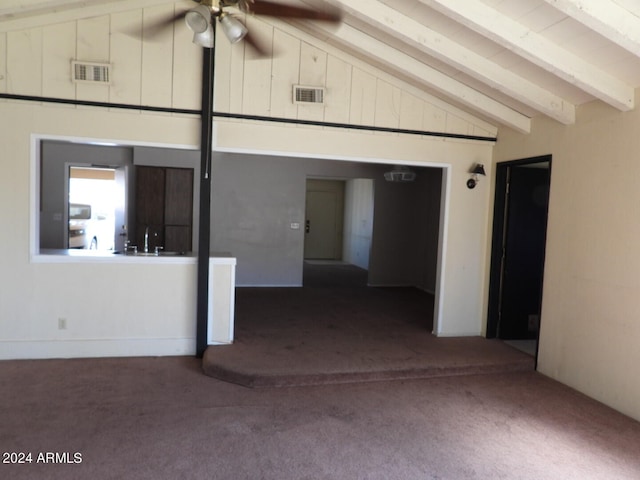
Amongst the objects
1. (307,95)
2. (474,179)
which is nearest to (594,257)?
(474,179)

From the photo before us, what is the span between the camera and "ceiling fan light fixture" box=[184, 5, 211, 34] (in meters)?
2.73

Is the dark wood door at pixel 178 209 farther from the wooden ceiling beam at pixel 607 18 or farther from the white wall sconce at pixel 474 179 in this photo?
the wooden ceiling beam at pixel 607 18

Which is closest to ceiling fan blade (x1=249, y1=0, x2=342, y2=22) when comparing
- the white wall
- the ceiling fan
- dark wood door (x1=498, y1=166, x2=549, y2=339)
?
the ceiling fan

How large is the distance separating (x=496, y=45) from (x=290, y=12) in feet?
5.97

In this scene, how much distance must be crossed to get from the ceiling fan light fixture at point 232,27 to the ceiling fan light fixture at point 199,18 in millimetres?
95

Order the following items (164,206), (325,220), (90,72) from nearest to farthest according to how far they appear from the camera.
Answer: (90,72)
(164,206)
(325,220)

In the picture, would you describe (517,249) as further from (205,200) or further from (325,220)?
(325,220)

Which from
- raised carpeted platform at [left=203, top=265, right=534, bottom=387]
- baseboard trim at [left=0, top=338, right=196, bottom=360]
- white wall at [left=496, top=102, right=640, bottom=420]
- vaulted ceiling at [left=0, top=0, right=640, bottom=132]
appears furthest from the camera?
baseboard trim at [left=0, top=338, right=196, bottom=360]

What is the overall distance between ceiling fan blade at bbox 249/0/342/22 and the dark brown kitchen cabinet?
5.16 meters

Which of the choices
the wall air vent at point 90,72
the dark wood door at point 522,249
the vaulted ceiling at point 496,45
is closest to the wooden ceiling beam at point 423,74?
the vaulted ceiling at point 496,45

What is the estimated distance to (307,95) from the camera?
4.58 meters

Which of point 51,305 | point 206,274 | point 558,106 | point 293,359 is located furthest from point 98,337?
point 558,106

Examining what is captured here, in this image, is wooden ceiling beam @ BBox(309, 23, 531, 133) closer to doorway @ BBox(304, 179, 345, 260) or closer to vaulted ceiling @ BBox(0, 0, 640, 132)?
vaulted ceiling @ BBox(0, 0, 640, 132)

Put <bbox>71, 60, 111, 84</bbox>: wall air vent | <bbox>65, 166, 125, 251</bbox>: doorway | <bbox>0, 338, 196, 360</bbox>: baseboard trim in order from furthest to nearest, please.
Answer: <bbox>65, 166, 125, 251</bbox>: doorway < <bbox>0, 338, 196, 360</bbox>: baseboard trim < <bbox>71, 60, 111, 84</bbox>: wall air vent
